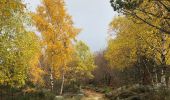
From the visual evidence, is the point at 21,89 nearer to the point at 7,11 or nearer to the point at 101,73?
the point at 7,11

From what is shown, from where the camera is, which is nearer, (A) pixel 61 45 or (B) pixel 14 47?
(B) pixel 14 47

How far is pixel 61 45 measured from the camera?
33.6 m

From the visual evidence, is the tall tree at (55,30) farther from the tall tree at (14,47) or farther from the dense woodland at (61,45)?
the tall tree at (14,47)

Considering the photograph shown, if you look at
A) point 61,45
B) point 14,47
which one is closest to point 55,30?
point 61,45

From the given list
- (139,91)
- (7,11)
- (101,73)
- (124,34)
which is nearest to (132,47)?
(124,34)

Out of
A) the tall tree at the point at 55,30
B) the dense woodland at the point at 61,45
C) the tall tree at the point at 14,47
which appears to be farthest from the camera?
the tall tree at the point at 55,30

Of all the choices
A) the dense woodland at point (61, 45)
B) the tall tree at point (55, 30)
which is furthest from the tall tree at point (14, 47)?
the tall tree at point (55, 30)

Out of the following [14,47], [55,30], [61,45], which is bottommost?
[14,47]

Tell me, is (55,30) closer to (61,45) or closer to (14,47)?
(61,45)

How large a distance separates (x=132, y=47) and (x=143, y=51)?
2946mm

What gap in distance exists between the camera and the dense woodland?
63.5 feet

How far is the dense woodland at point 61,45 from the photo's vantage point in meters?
19.4

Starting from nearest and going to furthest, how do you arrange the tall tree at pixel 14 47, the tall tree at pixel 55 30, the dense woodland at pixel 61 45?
the dense woodland at pixel 61 45 → the tall tree at pixel 14 47 → the tall tree at pixel 55 30

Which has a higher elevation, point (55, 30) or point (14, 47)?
point (55, 30)
